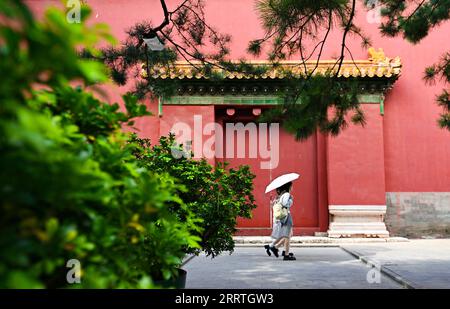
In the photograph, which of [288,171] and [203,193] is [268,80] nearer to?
[288,171]

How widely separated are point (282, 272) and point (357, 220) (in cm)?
443

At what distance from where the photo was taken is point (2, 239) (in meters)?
0.82

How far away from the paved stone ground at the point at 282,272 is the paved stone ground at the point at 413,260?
20 centimetres

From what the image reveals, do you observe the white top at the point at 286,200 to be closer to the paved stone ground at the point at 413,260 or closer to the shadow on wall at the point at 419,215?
the paved stone ground at the point at 413,260

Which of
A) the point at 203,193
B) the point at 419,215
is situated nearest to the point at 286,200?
the point at 203,193

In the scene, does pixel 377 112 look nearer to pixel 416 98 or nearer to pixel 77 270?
pixel 416 98

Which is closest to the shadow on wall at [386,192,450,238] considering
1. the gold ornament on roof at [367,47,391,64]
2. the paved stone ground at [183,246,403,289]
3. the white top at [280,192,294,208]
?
the paved stone ground at [183,246,403,289]

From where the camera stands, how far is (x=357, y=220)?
915 centimetres

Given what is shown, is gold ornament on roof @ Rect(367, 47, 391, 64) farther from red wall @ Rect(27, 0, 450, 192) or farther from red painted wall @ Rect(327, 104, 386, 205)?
red painted wall @ Rect(327, 104, 386, 205)

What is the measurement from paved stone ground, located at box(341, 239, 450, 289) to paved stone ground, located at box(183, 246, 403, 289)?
0.20m

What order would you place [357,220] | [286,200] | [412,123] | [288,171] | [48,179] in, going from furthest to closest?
[288,171] < [412,123] < [357,220] < [286,200] < [48,179]

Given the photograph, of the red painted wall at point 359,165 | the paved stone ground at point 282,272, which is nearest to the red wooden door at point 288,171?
the red painted wall at point 359,165

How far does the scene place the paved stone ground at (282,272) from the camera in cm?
438
